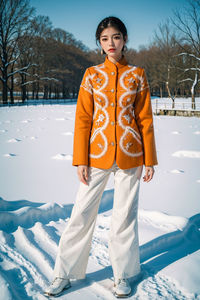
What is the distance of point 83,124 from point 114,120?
0.24 m

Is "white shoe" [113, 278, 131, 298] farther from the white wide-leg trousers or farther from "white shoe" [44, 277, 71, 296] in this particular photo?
"white shoe" [44, 277, 71, 296]

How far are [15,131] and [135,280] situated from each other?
24.9ft

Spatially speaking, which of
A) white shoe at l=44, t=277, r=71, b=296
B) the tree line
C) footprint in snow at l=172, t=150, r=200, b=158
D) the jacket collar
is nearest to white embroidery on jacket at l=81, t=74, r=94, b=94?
the jacket collar

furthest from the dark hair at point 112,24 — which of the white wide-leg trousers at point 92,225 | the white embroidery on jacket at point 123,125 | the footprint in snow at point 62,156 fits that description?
the footprint in snow at point 62,156

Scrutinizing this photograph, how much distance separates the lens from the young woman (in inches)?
65.3

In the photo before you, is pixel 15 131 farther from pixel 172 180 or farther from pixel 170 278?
pixel 170 278

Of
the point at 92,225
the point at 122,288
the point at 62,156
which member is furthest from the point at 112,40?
the point at 62,156

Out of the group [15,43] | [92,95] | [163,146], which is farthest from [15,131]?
[15,43]

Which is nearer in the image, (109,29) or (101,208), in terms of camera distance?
(109,29)

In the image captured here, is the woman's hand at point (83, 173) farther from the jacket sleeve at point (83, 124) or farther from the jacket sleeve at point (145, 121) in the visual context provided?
the jacket sleeve at point (145, 121)

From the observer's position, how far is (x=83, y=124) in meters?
1.69

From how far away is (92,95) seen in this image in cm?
174

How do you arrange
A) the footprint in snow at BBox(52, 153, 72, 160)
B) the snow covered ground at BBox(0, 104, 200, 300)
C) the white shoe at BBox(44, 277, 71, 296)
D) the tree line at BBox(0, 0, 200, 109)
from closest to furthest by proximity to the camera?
the white shoe at BBox(44, 277, 71, 296) → the snow covered ground at BBox(0, 104, 200, 300) → the footprint in snow at BBox(52, 153, 72, 160) → the tree line at BBox(0, 0, 200, 109)

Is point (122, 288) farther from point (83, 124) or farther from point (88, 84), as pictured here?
point (88, 84)
